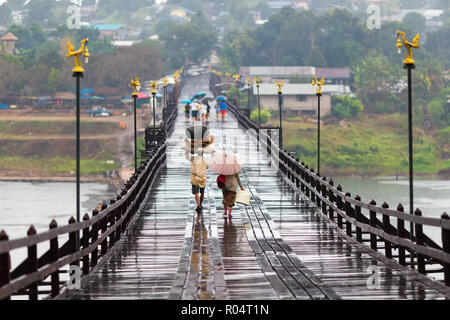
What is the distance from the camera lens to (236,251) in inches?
590

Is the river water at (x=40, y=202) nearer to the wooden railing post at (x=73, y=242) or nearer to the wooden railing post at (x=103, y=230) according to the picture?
the wooden railing post at (x=103, y=230)

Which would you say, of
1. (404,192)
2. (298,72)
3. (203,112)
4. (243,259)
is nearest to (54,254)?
(243,259)

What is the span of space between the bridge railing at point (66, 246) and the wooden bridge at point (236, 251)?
0.02 m

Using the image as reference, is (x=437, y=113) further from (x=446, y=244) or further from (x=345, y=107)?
(x=446, y=244)

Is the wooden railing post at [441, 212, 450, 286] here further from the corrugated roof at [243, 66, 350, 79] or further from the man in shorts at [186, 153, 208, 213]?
the corrugated roof at [243, 66, 350, 79]

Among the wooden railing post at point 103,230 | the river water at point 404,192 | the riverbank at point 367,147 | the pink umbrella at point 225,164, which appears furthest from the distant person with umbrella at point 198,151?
the riverbank at point 367,147

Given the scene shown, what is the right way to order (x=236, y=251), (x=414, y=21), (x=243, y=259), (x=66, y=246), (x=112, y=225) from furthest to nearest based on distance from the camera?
(x=414, y=21), (x=112, y=225), (x=236, y=251), (x=243, y=259), (x=66, y=246)

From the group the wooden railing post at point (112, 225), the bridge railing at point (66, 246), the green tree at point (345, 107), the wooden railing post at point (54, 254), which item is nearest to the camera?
the bridge railing at point (66, 246)

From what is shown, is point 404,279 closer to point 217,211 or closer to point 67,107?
point 217,211

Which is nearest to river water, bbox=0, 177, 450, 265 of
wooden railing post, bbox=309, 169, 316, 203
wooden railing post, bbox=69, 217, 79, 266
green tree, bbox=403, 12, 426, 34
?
wooden railing post, bbox=309, 169, 316, 203

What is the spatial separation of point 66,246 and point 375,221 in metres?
5.84

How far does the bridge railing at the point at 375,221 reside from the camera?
11312 mm
